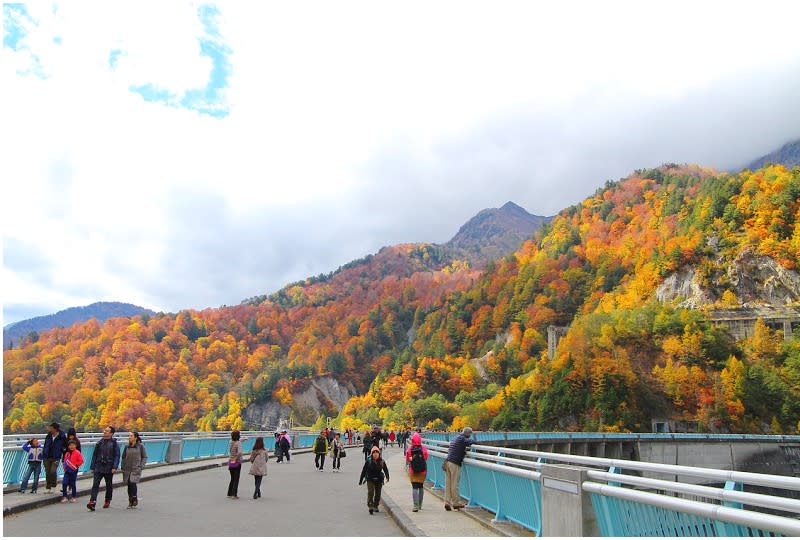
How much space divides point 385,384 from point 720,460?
251 ft

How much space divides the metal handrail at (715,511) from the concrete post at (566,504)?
1.18ft

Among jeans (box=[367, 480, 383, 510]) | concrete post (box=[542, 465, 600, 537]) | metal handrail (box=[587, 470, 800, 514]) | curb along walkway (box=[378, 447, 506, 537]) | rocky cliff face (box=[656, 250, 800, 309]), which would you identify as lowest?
curb along walkway (box=[378, 447, 506, 537])

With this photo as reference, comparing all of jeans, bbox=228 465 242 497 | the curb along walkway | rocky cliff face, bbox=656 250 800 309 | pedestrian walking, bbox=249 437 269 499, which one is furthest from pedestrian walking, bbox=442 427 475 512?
rocky cliff face, bbox=656 250 800 309

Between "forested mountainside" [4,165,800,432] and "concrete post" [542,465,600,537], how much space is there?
8339 cm

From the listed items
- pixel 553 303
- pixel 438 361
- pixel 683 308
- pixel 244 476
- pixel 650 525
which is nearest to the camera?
pixel 650 525

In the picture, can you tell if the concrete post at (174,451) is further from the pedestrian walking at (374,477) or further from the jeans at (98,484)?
the pedestrian walking at (374,477)

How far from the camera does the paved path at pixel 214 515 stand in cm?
973

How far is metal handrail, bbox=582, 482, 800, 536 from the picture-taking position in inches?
158

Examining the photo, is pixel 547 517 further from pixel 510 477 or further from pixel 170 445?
pixel 170 445

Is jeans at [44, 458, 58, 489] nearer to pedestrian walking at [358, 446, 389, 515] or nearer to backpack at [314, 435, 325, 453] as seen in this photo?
pedestrian walking at [358, 446, 389, 515]

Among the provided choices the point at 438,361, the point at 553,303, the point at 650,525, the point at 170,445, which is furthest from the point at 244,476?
the point at 553,303

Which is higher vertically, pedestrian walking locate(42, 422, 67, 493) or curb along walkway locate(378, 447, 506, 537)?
pedestrian walking locate(42, 422, 67, 493)

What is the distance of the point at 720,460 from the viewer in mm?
64500

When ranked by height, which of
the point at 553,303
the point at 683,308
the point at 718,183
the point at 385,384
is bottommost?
the point at 385,384
